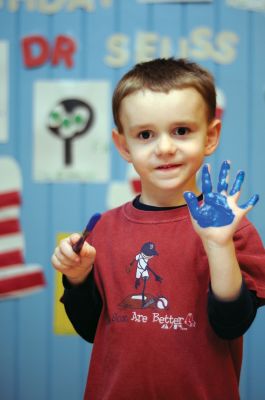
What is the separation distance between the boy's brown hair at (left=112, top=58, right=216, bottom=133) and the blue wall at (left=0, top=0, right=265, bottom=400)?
0.66m

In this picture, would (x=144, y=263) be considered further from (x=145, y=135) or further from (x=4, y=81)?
(x=4, y=81)

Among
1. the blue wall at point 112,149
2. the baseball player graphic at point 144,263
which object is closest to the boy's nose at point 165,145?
the baseball player graphic at point 144,263

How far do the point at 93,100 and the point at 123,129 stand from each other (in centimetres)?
70

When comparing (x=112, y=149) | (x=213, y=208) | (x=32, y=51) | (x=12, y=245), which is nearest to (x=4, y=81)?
(x=32, y=51)

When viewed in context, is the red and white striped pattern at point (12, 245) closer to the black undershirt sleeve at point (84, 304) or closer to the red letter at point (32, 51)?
the red letter at point (32, 51)

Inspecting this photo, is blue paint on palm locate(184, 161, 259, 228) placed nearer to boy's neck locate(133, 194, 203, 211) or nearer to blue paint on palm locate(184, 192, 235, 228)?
blue paint on palm locate(184, 192, 235, 228)

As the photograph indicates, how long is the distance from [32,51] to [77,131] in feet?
0.87

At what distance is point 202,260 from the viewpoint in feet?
2.14

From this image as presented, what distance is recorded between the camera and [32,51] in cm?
138

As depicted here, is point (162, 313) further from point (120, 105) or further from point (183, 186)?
point (120, 105)

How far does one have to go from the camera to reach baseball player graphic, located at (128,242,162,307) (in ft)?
2.13

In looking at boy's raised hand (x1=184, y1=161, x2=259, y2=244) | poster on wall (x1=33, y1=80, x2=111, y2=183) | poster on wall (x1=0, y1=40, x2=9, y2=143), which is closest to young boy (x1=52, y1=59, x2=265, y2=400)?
boy's raised hand (x1=184, y1=161, x2=259, y2=244)

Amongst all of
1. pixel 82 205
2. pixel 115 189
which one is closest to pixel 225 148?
pixel 115 189

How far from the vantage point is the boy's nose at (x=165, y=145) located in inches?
24.8
